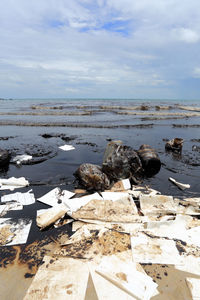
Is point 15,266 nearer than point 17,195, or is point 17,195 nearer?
point 15,266

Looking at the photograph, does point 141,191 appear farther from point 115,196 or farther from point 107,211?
point 107,211

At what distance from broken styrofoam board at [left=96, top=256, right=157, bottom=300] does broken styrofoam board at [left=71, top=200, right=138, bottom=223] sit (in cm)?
77

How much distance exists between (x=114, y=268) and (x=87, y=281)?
0.30 m

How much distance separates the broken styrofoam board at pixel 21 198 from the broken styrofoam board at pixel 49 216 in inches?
19.5

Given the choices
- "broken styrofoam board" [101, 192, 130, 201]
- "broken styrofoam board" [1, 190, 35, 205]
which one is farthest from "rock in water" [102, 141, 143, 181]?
"broken styrofoam board" [1, 190, 35, 205]

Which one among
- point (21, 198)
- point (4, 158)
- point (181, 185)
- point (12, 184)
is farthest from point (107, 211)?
point (4, 158)

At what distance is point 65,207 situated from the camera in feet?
9.75

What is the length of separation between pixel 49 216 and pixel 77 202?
59 centimetres

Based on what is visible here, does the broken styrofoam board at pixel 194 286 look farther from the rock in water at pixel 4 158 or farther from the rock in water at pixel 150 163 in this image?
the rock in water at pixel 4 158

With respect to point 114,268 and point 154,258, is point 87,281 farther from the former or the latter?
point 154,258

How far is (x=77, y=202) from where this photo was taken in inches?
124

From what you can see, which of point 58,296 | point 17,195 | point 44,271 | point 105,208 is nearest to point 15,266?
point 44,271

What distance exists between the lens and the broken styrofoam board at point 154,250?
1.96 m

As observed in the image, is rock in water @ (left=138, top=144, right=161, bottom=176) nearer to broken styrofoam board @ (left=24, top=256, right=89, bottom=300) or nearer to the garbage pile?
the garbage pile
